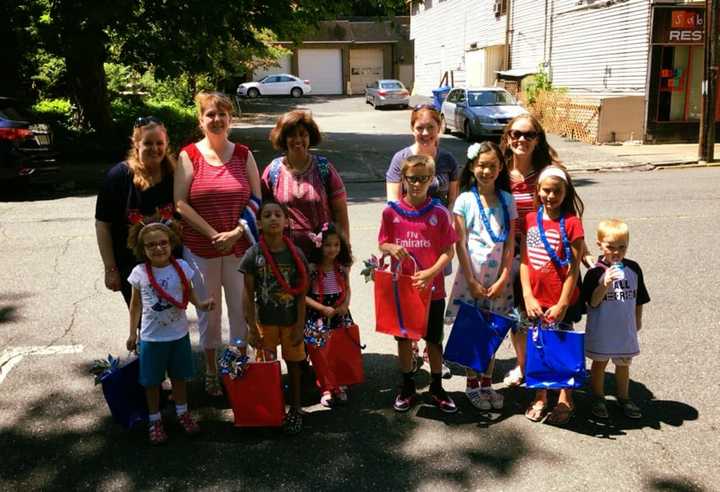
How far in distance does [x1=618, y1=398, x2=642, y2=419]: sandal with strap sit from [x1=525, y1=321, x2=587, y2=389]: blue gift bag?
0.43m

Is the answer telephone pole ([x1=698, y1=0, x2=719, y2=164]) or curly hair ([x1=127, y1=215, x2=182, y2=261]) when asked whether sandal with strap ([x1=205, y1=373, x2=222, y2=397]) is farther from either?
telephone pole ([x1=698, y1=0, x2=719, y2=164])

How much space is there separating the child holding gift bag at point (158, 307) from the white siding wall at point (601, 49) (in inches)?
676

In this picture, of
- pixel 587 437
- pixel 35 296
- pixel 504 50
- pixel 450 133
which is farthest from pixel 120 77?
pixel 587 437

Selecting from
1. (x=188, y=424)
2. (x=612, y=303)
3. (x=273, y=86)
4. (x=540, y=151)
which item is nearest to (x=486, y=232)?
(x=540, y=151)

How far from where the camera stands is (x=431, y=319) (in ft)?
12.5

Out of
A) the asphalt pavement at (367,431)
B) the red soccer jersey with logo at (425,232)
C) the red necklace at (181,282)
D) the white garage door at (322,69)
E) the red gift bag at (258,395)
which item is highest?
the white garage door at (322,69)

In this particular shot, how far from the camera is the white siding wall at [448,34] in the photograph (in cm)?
2873

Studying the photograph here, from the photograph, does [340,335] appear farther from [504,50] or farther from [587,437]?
[504,50]

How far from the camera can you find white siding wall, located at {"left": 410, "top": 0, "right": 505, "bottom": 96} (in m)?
28.7

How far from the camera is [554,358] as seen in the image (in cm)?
357

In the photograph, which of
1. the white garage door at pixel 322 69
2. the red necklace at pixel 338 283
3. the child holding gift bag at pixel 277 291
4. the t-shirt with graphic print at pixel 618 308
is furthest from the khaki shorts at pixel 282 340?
the white garage door at pixel 322 69

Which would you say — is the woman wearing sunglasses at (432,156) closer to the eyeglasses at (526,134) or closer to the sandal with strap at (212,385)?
Answer: the eyeglasses at (526,134)

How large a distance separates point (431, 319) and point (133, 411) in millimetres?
1810

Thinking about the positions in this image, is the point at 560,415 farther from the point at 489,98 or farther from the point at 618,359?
the point at 489,98
